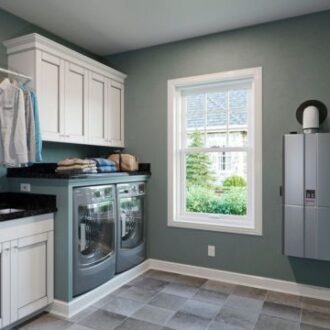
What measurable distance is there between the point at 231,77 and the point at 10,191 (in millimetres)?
2541

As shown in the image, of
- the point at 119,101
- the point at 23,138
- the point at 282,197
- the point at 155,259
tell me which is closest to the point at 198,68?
the point at 119,101

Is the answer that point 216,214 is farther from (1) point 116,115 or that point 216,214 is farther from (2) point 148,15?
(2) point 148,15

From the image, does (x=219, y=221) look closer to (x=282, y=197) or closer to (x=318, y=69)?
(x=282, y=197)

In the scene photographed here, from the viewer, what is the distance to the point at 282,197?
2.80 metres

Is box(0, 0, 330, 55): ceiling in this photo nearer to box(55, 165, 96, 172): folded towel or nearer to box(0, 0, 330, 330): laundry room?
box(0, 0, 330, 330): laundry room

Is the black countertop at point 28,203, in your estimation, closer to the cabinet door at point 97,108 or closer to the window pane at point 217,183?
the cabinet door at point 97,108

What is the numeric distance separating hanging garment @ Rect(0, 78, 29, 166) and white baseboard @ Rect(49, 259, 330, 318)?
1.28 meters

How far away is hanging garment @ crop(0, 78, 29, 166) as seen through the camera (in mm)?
2420

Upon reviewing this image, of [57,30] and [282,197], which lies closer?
[282,197]

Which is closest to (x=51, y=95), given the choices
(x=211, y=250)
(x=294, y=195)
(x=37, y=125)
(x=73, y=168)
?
(x=37, y=125)

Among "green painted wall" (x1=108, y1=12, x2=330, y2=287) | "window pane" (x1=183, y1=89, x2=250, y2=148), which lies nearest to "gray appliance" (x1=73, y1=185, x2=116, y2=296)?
"green painted wall" (x1=108, y1=12, x2=330, y2=287)

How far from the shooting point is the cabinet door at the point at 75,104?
3.01m

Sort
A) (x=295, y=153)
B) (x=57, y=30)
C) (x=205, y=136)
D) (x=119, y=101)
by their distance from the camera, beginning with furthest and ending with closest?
(x=119, y=101), (x=205, y=136), (x=57, y=30), (x=295, y=153)

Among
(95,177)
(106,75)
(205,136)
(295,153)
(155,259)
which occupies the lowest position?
(155,259)
